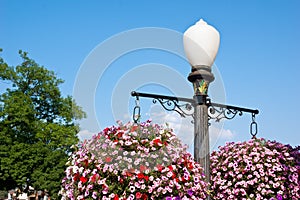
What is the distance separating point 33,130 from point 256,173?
20.2m

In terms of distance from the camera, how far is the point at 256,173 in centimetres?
445

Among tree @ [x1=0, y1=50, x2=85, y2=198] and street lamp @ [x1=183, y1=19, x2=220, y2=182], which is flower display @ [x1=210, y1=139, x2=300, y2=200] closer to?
street lamp @ [x1=183, y1=19, x2=220, y2=182]

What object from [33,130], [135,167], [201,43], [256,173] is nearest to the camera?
[135,167]

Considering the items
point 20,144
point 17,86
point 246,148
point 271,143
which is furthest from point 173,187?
point 17,86

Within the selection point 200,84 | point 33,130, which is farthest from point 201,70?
point 33,130

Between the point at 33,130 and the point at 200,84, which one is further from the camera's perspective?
the point at 33,130

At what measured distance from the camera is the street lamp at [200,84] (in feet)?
13.9

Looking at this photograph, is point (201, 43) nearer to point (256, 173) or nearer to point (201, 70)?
point (201, 70)

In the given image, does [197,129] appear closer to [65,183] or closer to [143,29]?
[143,29]

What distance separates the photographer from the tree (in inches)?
863

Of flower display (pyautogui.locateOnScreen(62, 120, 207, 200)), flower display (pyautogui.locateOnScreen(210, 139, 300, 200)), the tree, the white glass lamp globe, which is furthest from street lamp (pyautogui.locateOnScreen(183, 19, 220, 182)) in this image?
the tree

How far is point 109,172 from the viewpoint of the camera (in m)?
3.65

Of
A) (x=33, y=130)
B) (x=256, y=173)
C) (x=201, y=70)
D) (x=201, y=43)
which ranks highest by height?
(x=33, y=130)

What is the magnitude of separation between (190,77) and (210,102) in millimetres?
364
